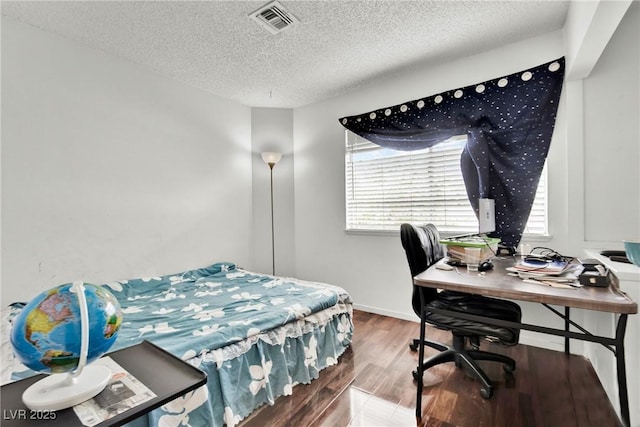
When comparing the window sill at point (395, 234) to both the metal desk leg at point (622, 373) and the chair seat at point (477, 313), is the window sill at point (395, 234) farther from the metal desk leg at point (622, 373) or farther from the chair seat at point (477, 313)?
the metal desk leg at point (622, 373)

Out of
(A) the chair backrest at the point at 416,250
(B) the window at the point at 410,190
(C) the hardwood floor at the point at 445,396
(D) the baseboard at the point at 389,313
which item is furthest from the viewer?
(D) the baseboard at the point at 389,313

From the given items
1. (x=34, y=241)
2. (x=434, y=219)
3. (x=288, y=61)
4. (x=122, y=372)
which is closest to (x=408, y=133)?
(x=434, y=219)

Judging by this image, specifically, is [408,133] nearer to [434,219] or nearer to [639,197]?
[434,219]

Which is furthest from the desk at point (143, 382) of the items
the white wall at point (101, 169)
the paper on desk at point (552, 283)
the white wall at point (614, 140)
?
the white wall at point (614, 140)

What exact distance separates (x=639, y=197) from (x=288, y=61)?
2810 millimetres

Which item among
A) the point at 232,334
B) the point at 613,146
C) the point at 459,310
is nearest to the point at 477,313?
the point at 459,310

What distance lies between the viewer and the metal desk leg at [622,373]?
3.62 ft

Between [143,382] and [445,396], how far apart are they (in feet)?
5.39

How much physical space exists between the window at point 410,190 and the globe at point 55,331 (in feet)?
8.66

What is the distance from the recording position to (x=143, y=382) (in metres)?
0.81

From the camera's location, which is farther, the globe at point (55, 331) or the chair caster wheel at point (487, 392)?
the chair caster wheel at point (487, 392)

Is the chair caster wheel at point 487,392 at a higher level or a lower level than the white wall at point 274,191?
lower

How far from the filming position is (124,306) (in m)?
2.12

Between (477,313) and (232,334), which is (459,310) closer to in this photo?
(477,313)
